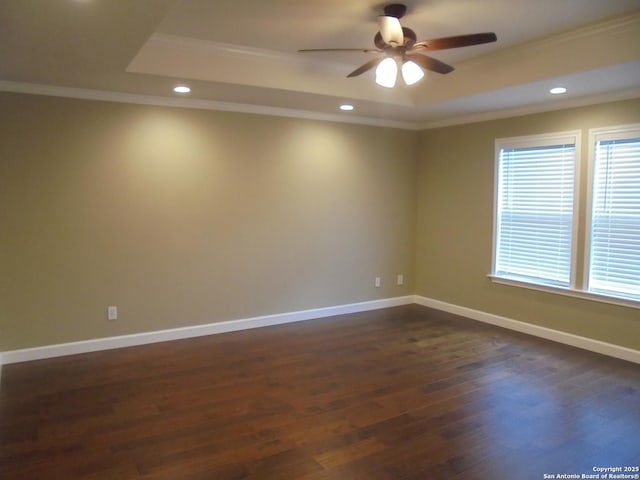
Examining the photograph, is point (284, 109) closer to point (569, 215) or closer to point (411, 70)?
point (411, 70)

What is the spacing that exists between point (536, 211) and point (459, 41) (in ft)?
8.72

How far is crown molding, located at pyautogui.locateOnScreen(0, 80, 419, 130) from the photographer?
3918 millimetres

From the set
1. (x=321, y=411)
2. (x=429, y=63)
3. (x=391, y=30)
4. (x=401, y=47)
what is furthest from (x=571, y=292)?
(x=391, y=30)

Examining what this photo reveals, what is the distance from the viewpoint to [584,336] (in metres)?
4.50

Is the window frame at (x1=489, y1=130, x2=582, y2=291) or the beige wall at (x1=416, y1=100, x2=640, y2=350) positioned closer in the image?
the beige wall at (x1=416, y1=100, x2=640, y2=350)

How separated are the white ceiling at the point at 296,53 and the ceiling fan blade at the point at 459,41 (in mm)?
289

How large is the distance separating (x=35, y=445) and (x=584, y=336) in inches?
180

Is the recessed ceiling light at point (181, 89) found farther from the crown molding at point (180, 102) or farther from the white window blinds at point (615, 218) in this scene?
the white window blinds at point (615, 218)

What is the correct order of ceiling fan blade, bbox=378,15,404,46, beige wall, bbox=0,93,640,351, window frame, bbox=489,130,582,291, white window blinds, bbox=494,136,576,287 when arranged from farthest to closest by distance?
1. white window blinds, bbox=494,136,576,287
2. window frame, bbox=489,130,582,291
3. beige wall, bbox=0,93,640,351
4. ceiling fan blade, bbox=378,15,404,46

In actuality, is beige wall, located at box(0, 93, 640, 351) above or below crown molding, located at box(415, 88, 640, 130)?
below

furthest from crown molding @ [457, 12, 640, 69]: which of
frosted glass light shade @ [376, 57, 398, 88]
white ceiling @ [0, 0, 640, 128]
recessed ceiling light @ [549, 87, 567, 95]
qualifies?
frosted glass light shade @ [376, 57, 398, 88]

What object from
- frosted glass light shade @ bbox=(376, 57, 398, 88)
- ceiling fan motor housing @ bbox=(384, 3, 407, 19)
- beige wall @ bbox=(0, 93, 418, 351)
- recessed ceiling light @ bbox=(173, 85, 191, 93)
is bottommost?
beige wall @ bbox=(0, 93, 418, 351)

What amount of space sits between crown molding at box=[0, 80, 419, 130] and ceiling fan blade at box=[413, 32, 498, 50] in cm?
229

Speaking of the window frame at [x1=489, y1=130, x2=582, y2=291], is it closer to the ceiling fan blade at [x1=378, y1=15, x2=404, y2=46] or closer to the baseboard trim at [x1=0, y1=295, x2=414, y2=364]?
A: the baseboard trim at [x1=0, y1=295, x2=414, y2=364]
